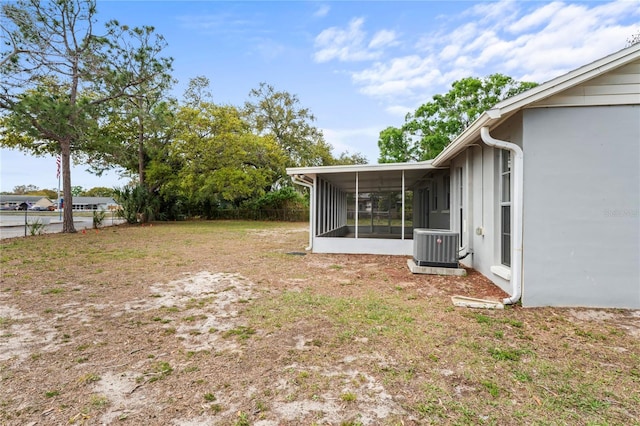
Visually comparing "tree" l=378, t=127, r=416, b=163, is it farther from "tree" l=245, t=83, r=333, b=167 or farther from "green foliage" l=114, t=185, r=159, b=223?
"green foliage" l=114, t=185, r=159, b=223

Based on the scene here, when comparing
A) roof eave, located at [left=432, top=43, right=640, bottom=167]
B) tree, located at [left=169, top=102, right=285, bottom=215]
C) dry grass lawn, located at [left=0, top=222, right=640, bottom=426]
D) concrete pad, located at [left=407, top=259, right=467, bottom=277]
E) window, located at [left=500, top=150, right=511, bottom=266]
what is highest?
tree, located at [left=169, top=102, right=285, bottom=215]

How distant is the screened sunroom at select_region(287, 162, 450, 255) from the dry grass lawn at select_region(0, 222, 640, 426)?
370 cm

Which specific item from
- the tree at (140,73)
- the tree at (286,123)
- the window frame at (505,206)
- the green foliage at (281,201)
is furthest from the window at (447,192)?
the tree at (286,123)

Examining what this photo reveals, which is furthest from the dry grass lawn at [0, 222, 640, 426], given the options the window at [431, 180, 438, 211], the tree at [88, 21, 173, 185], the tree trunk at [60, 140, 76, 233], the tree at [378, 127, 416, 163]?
the tree at [378, 127, 416, 163]

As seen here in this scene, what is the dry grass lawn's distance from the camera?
2045 mm

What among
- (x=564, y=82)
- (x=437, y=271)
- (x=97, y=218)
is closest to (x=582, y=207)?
(x=564, y=82)

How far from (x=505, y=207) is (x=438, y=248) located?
1.54 m

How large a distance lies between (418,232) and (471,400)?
4.26 metres

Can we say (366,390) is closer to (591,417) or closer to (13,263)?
(591,417)

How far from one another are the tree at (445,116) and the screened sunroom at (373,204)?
485 inches

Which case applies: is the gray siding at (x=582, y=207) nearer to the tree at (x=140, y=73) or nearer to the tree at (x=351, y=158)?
the tree at (x=140, y=73)

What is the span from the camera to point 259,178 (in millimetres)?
21250

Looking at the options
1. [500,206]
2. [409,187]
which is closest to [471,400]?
[500,206]

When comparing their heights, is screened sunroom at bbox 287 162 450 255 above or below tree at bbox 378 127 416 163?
below
